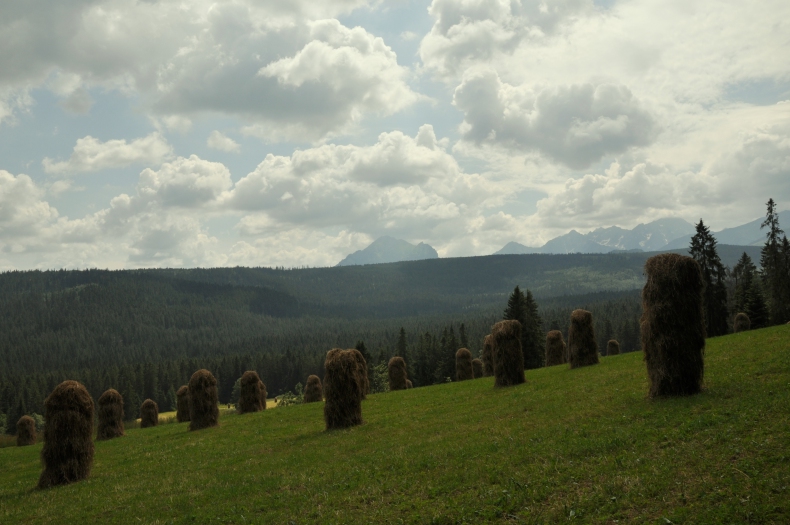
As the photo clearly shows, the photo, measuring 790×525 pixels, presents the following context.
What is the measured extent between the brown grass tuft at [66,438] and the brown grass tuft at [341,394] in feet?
37.3

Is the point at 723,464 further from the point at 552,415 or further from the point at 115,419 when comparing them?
the point at 115,419

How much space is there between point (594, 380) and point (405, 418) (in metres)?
10.7

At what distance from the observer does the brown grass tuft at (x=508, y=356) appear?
105 feet

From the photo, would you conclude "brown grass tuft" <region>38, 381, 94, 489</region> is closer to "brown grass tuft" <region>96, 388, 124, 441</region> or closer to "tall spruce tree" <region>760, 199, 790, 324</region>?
"brown grass tuft" <region>96, 388, 124, 441</region>

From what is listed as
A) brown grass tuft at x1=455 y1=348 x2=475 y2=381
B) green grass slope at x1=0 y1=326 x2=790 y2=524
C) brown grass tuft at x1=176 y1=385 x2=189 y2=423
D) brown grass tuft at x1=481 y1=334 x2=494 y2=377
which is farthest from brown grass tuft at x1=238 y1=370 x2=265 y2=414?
brown grass tuft at x1=481 y1=334 x2=494 y2=377

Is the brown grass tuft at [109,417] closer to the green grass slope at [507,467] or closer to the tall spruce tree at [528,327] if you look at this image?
the green grass slope at [507,467]

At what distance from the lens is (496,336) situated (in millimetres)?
33000

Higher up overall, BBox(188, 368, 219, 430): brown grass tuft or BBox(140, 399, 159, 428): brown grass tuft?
BBox(188, 368, 219, 430): brown grass tuft

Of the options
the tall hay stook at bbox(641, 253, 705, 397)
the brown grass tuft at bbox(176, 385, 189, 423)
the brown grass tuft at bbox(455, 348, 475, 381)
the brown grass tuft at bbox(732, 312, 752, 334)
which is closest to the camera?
the tall hay stook at bbox(641, 253, 705, 397)

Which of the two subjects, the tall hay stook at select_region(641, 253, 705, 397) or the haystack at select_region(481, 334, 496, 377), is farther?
the haystack at select_region(481, 334, 496, 377)

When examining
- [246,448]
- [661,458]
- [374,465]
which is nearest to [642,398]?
[661,458]

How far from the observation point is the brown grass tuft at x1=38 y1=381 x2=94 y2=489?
71.2 ft

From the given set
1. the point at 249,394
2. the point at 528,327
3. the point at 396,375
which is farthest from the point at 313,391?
the point at 528,327

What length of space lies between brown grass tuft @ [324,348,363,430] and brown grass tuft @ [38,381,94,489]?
1136cm
